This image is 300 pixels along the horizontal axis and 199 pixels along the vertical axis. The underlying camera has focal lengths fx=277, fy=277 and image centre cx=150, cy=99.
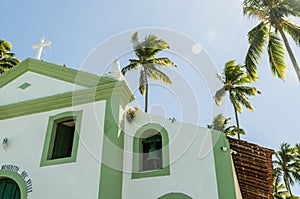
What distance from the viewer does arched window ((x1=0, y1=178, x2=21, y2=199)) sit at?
23.4 feet

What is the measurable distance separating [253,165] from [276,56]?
7.97 metres

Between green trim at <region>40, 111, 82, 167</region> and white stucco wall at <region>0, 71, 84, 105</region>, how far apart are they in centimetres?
90

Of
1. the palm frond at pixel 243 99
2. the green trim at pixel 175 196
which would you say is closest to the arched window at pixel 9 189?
the green trim at pixel 175 196

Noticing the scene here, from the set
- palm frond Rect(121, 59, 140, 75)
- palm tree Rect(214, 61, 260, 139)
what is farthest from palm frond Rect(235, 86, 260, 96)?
palm frond Rect(121, 59, 140, 75)

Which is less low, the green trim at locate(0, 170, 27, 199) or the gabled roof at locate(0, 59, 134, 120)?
the gabled roof at locate(0, 59, 134, 120)

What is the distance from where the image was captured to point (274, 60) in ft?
44.2

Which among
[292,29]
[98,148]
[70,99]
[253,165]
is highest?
[292,29]

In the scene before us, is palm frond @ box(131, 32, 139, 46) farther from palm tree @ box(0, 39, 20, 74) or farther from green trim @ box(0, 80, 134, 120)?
green trim @ box(0, 80, 134, 120)

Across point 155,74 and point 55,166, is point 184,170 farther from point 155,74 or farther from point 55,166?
point 155,74

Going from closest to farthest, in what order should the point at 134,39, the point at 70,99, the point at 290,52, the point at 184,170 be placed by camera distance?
the point at 184,170
the point at 70,99
the point at 290,52
the point at 134,39

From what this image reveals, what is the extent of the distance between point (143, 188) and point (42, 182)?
249cm

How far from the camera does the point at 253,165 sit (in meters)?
7.43

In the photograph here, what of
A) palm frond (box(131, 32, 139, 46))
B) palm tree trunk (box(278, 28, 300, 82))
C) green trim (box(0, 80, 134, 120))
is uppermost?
palm frond (box(131, 32, 139, 46))

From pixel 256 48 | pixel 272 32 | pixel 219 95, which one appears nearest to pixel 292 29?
pixel 272 32
